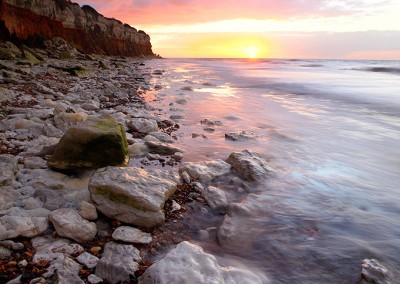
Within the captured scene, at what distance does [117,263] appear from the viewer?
2049mm

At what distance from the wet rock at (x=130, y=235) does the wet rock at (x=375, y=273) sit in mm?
1629

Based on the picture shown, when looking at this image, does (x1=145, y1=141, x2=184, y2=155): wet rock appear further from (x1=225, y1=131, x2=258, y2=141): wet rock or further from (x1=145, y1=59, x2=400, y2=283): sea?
(x1=225, y1=131, x2=258, y2=141): wet rock

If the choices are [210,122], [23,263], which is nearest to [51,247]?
[23,263]

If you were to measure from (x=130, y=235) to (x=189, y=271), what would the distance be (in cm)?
75

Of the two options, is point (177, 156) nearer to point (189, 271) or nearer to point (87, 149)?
point (87, 149)

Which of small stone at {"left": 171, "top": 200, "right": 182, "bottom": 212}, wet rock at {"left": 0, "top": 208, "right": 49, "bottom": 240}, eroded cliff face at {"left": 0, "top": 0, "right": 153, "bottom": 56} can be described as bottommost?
small stone at {"left": 171, "top": 200, "right": 182, "bottom": 212}

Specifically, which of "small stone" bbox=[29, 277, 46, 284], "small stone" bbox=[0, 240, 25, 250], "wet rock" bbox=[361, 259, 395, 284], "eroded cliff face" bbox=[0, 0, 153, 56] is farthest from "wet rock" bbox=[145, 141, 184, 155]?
"eroded cliff face" bbox=[0, 0, 153, 56]

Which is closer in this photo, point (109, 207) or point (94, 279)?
point (94, 279)

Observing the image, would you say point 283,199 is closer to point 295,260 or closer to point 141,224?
point 295,260

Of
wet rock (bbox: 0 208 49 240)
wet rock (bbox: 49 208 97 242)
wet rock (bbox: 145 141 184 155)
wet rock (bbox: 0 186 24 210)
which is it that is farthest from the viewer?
wet rock (bbox: 145 141 184 155)

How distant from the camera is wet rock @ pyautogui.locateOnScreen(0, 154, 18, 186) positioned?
9.28 feet

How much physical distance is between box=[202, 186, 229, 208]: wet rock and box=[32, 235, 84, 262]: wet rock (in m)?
1.38

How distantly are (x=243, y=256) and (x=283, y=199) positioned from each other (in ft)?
Answer: 3.63

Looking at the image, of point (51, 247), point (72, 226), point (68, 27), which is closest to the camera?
point (51, 247)
